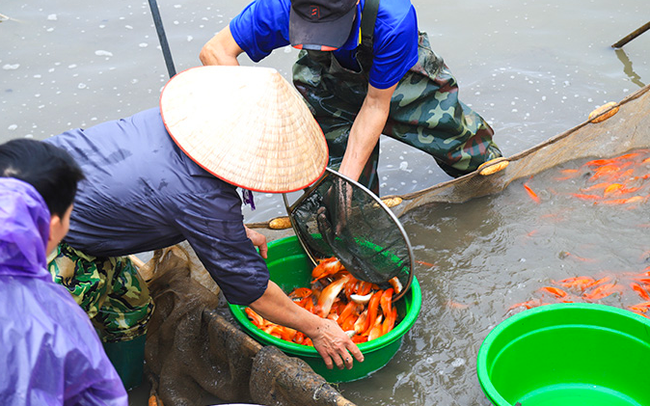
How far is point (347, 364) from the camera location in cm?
256

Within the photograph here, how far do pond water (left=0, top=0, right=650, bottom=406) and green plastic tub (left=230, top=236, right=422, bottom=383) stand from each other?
0.12m

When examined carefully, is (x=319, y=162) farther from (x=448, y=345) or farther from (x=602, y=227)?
(x=602, y=227)

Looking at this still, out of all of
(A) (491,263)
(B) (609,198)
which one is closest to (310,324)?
(A) (491,263)

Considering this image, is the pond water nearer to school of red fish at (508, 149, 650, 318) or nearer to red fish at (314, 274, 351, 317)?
school of red fish at (508, 149, 650, 318)

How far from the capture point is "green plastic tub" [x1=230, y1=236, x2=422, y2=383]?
2.61 meters

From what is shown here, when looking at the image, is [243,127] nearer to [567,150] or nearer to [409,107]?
[409,107]

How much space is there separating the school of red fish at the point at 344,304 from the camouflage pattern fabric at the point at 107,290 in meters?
0.53

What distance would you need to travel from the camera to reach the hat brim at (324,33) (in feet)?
8.27

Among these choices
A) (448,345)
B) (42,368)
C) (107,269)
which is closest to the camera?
(42,368)

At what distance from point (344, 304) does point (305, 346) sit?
62cm

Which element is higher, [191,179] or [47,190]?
[47,190]

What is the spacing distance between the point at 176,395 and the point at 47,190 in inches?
63.2

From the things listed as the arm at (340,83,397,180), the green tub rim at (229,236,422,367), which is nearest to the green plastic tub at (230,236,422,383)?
the green tub rim at (229,236,422,367)

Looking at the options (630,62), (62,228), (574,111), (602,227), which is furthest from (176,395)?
(630,62)
